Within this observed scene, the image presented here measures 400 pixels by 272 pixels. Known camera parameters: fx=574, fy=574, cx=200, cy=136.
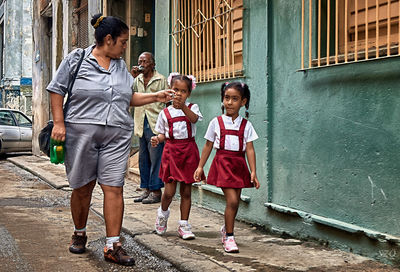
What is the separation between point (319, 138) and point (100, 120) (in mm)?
1877

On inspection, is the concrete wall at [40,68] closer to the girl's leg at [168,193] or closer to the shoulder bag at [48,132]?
the girl's leg at [168,193]

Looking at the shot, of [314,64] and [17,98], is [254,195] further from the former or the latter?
[17,98]

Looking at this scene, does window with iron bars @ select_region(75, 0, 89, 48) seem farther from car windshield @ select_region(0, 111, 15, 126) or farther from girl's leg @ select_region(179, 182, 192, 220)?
girl's leg @ select_region(179, 182, 192, 220)

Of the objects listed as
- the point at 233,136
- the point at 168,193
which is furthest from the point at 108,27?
the point at 168,193

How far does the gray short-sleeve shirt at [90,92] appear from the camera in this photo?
14.6ft

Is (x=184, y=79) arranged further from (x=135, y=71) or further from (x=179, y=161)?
(x=135, y=71)

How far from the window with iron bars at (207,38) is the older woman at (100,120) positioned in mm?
2069

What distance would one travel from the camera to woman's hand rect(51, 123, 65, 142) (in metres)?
4.43

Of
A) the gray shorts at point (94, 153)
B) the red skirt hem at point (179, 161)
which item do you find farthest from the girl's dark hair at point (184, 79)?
the gray shorts at point (94, 153)

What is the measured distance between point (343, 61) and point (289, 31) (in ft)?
2.79

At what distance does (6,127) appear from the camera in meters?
16.4

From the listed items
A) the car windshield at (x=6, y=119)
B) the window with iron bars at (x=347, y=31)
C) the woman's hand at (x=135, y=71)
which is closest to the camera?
the window with iron bars at (x=347, y=31)

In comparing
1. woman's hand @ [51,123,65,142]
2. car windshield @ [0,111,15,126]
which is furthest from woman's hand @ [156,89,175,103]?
car windshield @ [0,111,15,126]

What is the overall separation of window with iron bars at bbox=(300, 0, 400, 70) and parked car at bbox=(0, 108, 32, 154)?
1281cm
